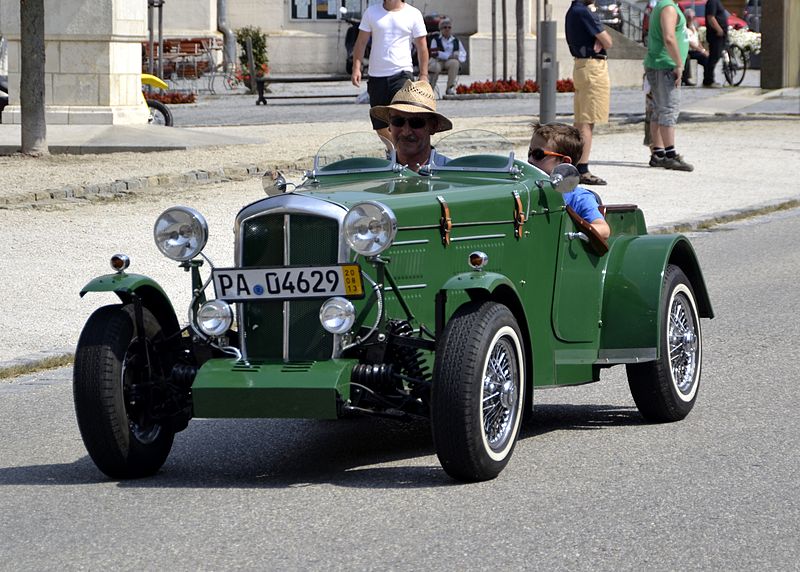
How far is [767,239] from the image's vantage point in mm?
14352

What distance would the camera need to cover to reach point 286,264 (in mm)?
6266

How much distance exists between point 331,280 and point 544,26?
13.0m

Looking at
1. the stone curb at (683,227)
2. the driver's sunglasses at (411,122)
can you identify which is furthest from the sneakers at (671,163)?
the driver's sunglasses at (411,122)

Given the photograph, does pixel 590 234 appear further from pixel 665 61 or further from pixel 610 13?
pixel 610 13

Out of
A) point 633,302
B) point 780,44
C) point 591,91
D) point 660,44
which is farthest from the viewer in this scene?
point 780,44

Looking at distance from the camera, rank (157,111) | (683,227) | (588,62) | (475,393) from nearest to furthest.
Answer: (475,393) < (683,227) < (588,62) < (157,111)

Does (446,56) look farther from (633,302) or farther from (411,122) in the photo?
(633,302)

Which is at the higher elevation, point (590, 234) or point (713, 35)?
point (713, 35)

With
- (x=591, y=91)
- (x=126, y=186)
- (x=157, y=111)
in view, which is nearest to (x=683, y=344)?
(x=126, y=186)

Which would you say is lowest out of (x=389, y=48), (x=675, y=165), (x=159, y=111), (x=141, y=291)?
(x=141, y=291)

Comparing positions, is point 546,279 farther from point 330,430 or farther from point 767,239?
point 767,239

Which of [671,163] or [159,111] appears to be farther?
[159,111]

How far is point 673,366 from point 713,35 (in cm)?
3018

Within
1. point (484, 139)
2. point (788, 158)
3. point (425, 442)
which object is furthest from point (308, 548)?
point (788, 158)
